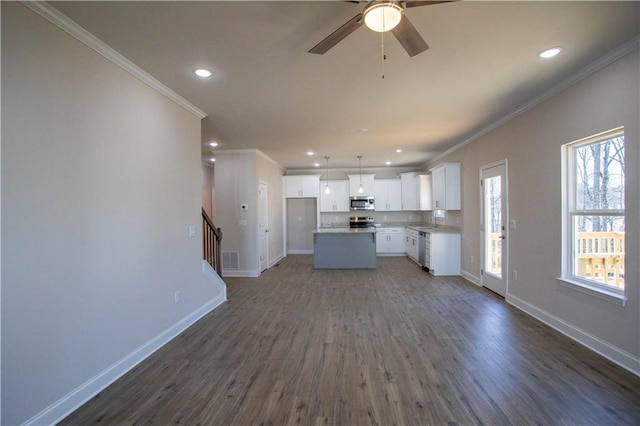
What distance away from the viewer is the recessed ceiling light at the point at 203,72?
9.02 feet

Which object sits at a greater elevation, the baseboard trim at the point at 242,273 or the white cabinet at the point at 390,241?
the white cabinet at the point at 390,241

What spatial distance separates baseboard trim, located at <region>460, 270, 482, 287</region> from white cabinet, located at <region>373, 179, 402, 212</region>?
3141mm

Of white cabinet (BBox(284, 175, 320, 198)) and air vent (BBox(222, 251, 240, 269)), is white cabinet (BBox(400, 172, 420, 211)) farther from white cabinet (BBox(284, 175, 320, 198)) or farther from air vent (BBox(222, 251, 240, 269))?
air vent (BBox(222, 251, 240, 269))

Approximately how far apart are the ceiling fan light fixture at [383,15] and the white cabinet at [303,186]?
689 cm

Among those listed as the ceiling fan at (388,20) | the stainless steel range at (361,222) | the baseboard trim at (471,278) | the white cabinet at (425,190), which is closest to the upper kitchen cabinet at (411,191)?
the white cabinet at (425,190)

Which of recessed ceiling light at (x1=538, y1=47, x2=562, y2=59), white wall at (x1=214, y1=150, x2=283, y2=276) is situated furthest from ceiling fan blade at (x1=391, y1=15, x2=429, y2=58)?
white wall at (x1=214, y1=150, x2=283, y2=276)

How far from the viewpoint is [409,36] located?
1.80m

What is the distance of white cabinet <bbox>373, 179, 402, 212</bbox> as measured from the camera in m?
8.72

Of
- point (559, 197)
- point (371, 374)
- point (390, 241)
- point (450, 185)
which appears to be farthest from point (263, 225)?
point (559, 197)

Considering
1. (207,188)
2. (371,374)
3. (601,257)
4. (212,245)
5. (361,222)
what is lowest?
(371,374)

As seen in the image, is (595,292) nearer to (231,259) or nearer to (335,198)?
(231,259)

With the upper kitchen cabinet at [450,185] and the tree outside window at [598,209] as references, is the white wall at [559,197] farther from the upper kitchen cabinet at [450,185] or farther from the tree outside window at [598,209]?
the upper kitchen cabinet at [450,185]

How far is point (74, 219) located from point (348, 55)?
99.3 inches

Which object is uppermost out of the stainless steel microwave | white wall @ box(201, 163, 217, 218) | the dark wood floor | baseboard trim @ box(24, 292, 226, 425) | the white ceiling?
the white ceiling
